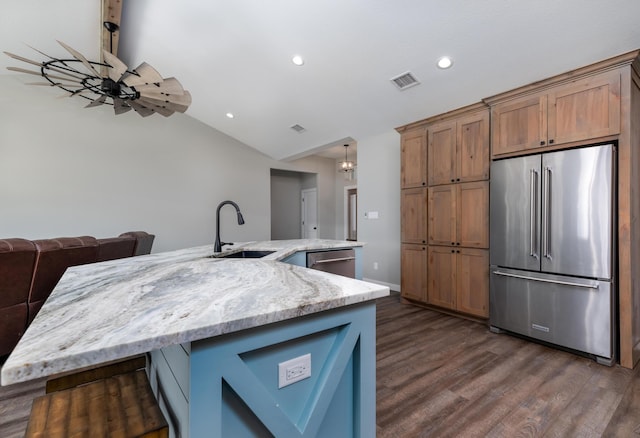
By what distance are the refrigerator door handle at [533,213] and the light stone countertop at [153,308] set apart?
2.35m

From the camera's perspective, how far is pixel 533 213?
8.64ft

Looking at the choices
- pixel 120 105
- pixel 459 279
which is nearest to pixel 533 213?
pixel 459 279

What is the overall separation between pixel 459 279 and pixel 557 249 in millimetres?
1019

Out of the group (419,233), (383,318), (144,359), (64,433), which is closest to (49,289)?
(144,359)

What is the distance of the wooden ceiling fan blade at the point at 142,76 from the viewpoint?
96.6 inches

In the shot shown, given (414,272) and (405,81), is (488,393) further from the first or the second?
(405,81)

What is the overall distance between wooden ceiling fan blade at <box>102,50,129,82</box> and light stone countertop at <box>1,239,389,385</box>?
1912mm

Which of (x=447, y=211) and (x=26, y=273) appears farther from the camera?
(x=447, y=211)

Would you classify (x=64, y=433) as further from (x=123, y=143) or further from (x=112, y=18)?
(x=123, y=143)

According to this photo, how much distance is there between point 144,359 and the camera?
1.17 meters

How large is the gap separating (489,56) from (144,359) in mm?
3504

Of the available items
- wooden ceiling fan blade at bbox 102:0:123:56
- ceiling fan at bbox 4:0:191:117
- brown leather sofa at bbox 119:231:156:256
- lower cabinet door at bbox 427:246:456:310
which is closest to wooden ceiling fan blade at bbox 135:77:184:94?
ceiling fan at bbox 4:0:191:117

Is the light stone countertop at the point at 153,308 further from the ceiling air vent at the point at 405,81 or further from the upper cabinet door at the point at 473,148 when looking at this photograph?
the ceiling air vent at the point at 405,81

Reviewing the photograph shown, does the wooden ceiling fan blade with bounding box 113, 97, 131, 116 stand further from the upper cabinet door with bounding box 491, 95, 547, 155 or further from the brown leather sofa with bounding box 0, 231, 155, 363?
the upper cabinet door with bounding box 491, 95, 547, 155
